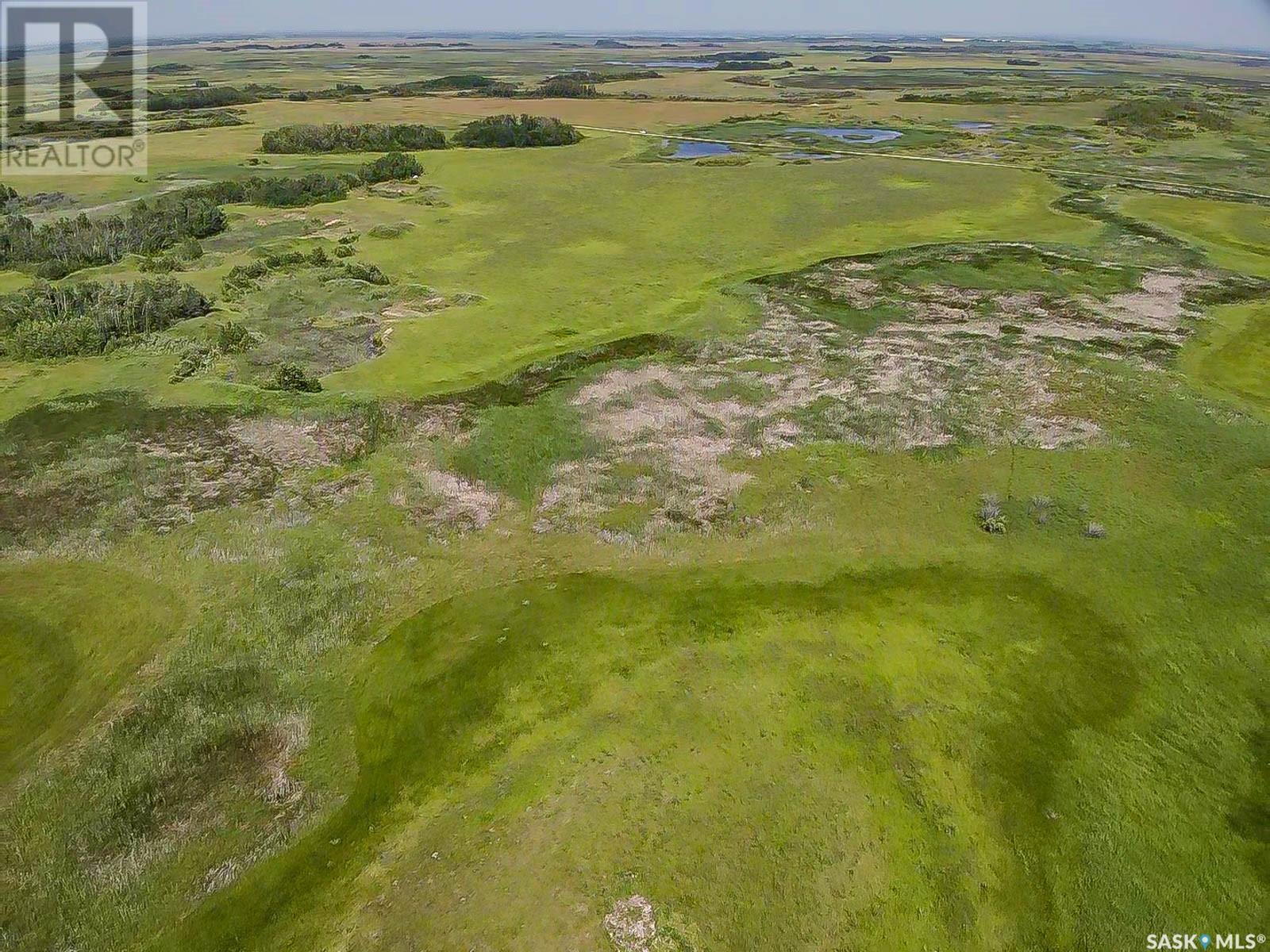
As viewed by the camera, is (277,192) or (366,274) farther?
(277,192)

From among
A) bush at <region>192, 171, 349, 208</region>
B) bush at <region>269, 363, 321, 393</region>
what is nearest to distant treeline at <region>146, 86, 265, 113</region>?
bush at <region>192, 171, 349, 208</region>

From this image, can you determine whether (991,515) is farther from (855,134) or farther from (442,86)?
(442,86)

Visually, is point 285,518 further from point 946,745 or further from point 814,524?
point 946,745

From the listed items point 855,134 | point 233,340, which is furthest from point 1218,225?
point 233,340

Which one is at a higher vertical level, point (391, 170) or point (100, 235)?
point (391, 170)

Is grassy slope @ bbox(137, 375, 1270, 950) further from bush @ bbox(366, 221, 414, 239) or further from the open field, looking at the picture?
bush @ bbox(366, 221, 414, 239)

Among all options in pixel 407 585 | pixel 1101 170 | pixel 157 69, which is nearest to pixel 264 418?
pixel 407 585

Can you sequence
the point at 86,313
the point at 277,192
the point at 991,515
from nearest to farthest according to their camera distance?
1. the point at 991,515
2. the point at 86,313
3. the point at 277,192
